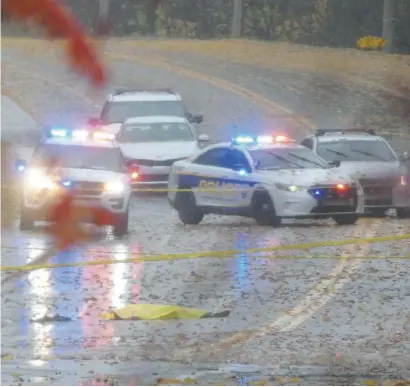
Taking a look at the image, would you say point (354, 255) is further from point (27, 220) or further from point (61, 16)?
point (61, 16)

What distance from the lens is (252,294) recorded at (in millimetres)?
13922

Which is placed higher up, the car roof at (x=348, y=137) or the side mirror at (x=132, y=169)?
the car roof at (x=348, y=137)

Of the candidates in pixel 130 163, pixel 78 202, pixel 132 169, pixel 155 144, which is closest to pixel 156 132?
pixel 155 144

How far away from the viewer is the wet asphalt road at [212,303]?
9.77 meters

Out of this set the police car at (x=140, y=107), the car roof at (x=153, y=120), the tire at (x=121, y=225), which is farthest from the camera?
the police car at (x=140, y=107)

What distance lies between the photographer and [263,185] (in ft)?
69.1

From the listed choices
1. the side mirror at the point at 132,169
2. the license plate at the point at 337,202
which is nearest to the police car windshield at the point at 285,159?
the license plate at the point at 337,202

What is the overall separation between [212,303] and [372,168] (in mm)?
9920

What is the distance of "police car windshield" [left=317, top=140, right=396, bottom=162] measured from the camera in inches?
919

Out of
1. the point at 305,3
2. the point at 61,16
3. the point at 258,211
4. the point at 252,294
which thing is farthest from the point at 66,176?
the point at 305,3

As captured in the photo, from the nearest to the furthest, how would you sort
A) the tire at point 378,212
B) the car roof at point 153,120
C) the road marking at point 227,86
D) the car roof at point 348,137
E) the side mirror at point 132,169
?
the tire at point 378,212 < the side mirror at point 132,169 < the car roof at point 348,137 < the car roof at point 153,120 < the road marking at point 227,86

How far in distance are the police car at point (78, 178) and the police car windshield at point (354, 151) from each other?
3.99 m

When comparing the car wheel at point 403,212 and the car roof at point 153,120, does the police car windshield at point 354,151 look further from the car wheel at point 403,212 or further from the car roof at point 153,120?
the car roof at point 153,120

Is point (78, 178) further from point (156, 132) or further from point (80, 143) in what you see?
point (156, 132)
